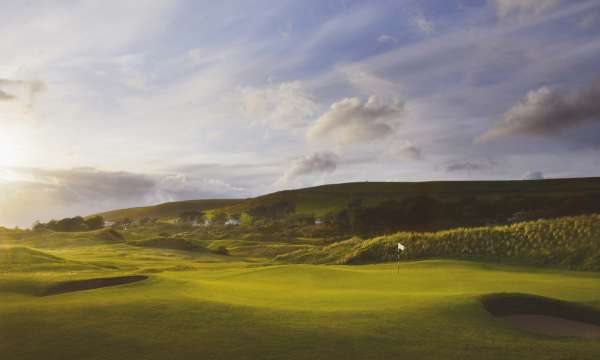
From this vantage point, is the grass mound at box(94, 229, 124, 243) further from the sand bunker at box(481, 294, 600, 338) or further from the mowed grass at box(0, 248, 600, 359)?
the sand bunker at box(481, 294, 600, 338)

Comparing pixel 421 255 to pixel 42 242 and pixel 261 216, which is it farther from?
pixel 261 216

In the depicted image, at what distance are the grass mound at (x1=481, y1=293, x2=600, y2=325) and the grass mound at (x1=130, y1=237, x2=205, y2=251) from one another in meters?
60.2

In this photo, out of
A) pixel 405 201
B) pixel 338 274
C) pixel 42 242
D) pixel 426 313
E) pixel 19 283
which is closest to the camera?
pixel 426 313

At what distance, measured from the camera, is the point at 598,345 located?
1116 cm

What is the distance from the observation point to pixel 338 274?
84.5 ft

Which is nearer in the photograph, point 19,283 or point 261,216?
point 19,283

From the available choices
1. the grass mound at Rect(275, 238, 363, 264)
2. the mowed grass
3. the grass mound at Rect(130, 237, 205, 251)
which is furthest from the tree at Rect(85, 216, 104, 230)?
the mowed grass

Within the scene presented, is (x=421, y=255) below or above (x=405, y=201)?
below

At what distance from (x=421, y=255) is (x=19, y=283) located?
31.2 metres

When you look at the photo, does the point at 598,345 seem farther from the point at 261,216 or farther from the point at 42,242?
the point at 261,216

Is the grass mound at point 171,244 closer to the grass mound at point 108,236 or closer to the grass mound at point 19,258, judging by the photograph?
the grass mound at point 108,236

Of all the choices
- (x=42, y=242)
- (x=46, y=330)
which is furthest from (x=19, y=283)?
(x=42, y=242)

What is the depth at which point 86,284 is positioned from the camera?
18.2 metres

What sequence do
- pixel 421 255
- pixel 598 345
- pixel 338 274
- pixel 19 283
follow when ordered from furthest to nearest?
pixel 421 255 < pixel 338 274 < pixel 19 283 < pixel 598 345
